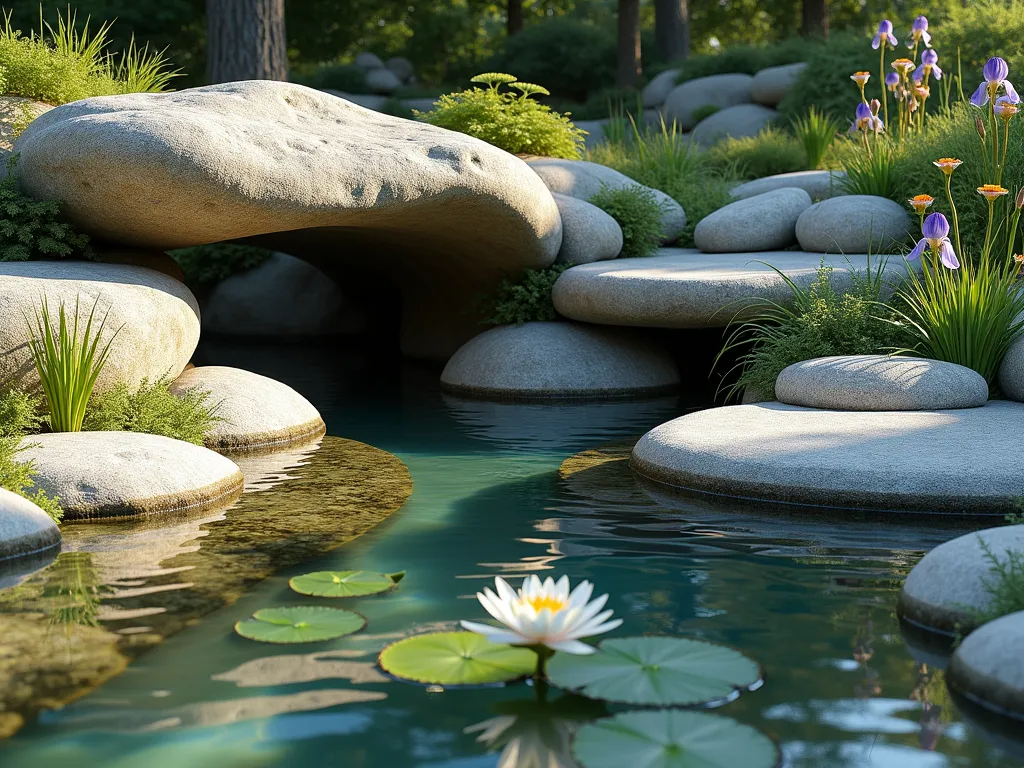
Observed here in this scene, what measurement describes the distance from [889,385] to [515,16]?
24283 millimetres

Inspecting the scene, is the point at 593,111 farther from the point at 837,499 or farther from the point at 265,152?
the point at 837,499

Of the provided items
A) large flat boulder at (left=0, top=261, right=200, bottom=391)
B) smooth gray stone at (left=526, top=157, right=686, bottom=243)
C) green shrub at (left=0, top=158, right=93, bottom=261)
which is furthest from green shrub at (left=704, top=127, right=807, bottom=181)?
green shrub at (left=0, top=158, right=93, bottom=261)

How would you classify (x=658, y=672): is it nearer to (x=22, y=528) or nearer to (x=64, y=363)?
(x=22, y=528)

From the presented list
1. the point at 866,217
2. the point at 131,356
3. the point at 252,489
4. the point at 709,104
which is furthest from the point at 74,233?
the point at 709,104

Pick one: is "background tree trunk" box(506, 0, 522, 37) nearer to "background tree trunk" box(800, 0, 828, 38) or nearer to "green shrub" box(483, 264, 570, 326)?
"background tree trunk" box(800, 0, 828, 38)

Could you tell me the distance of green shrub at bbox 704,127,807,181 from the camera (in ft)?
48.7

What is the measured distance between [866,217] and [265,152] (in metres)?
5.35

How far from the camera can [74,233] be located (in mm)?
7625

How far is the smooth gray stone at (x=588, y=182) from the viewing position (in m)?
11.8

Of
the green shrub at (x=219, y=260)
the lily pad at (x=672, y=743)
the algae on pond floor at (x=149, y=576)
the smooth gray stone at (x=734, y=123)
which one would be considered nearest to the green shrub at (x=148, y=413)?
the algae on pond floor at (x=149, y=576)

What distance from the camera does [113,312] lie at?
22.4 ft

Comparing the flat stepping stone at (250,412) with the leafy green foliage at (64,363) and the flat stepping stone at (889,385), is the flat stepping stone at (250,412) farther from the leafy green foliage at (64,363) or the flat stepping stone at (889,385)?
the flat stepping stone at (889,385)

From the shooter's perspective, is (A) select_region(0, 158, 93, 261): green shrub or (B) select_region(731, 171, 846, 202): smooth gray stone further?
(B) select_region(731, 171, 846, 202): smooth gray stone

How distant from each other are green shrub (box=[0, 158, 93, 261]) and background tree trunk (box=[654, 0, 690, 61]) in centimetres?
2058
